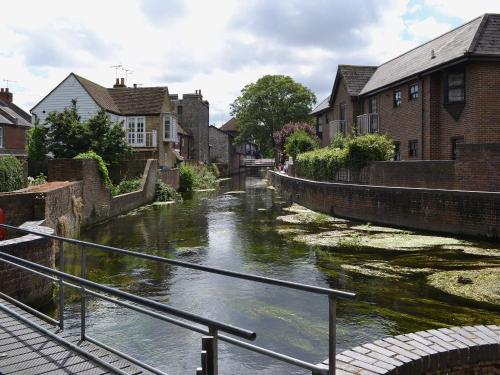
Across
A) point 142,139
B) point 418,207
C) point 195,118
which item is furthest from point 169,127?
point 418,207

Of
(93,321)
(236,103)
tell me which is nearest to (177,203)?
(93,321)

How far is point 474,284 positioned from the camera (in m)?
11.2

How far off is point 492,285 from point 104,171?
18226mm

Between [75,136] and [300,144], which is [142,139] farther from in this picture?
[75,136]

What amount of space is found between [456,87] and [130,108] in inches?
1205

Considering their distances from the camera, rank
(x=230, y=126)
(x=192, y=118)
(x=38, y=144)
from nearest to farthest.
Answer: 1. (x=38, y=144)
2. (x=192, y=118)
3. (x=230, y=126)

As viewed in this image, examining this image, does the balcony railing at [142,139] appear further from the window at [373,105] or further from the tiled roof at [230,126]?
the tiled roof at [230,126]

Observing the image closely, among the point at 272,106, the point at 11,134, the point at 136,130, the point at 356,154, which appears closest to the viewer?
the point at 356,154

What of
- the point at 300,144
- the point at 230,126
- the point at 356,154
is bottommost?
the point at 356,154

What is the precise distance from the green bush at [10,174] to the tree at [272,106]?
61.4 metres

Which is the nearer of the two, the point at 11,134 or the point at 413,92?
the point at 413,92

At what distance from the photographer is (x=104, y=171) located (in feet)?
79.5

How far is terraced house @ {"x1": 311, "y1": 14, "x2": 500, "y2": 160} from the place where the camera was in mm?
24047

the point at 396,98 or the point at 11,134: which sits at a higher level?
the point at 396,98
